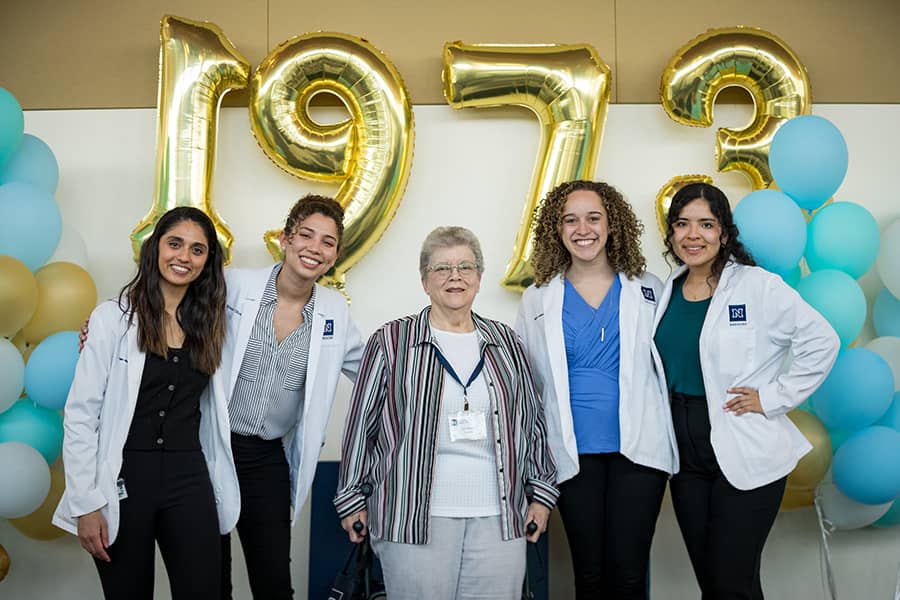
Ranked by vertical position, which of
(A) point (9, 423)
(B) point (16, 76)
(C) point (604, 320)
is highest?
(B) point (16, 76)

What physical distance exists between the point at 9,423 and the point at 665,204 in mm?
2663

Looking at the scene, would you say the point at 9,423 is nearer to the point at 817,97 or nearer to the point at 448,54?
the point at 448,54

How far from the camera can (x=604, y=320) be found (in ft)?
8.64

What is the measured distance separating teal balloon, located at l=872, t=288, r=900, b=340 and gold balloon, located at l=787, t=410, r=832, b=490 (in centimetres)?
60

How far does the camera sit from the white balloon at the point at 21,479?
9.32ft

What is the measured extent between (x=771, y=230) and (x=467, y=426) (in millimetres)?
1413

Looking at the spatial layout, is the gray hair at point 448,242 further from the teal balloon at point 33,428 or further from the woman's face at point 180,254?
the teal balloon at point 33,428

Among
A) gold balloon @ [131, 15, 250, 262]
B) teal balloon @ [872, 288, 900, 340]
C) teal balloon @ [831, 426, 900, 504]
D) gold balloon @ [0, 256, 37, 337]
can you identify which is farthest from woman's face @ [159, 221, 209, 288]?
teal balloon @ [872, 288, 900, 340]

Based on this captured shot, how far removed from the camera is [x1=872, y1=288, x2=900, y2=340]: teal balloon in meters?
3.43

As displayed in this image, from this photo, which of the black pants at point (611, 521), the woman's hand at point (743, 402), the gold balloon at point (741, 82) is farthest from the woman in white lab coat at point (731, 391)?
the gold balloon at point (741, 82)

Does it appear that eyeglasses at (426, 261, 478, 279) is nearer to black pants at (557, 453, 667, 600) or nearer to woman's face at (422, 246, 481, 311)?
woman's face at (422, 246, 481, 311)

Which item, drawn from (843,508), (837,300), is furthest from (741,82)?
(843,508)

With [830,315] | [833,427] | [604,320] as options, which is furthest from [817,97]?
[604,320]

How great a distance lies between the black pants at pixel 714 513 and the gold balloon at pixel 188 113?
6.44 feet
